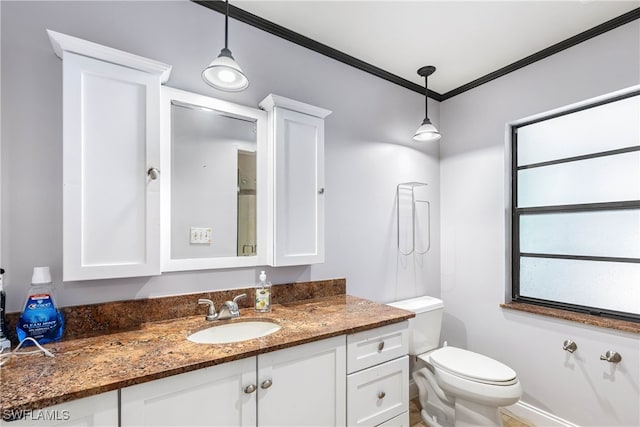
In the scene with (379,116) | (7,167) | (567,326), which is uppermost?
(379,116)

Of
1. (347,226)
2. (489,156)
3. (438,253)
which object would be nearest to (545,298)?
(438,253)

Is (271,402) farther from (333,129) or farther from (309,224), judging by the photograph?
(333,129)

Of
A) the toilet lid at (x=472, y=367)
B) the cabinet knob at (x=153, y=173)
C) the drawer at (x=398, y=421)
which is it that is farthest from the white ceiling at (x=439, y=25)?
the drawer at (x=398, y=421)

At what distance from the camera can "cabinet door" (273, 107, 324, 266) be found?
1.65m

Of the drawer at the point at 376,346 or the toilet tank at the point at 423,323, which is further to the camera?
the toilet tank at the point at 423,323

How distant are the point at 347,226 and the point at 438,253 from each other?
105 centimetres

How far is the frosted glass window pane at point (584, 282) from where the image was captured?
1.78 meters

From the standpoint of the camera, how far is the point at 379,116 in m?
2.29

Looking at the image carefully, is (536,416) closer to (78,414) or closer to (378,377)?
(378,377)

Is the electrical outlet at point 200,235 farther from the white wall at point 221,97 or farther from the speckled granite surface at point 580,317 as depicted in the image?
the speckled granite surface at point 580,317

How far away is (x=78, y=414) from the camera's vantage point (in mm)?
819

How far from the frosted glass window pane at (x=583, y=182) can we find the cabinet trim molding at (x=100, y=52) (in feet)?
7.96

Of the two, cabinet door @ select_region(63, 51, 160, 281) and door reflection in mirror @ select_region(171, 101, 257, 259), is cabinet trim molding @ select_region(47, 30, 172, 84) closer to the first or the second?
cabinet door @ select_region(63, 51, 160, 281)

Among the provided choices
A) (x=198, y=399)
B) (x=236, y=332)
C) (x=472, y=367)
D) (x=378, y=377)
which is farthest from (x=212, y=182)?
(x=472, y=367)
